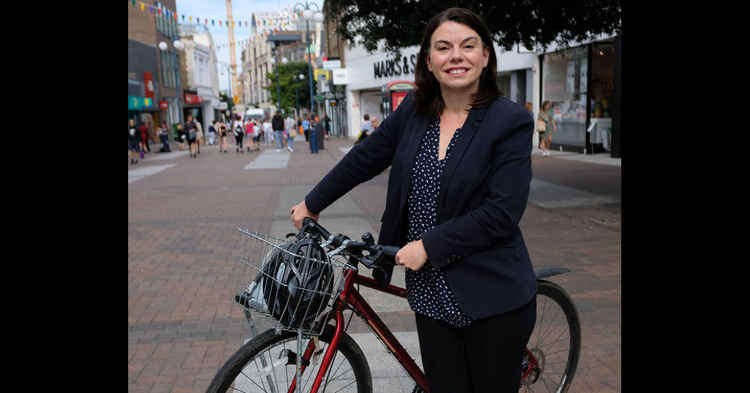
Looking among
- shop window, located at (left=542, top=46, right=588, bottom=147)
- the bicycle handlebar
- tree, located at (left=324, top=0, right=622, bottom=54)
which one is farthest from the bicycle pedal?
shop window, located at (left=542, top=46, right=588, bottom=147)

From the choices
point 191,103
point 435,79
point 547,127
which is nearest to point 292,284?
point 435,79

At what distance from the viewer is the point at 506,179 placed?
6.07 feet

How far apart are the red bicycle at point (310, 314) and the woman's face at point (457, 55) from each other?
60cm

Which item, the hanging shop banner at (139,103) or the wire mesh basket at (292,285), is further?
the hanging shop banner at (139,103)

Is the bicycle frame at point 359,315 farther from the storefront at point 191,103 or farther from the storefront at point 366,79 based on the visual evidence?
the storefront at point 191,103

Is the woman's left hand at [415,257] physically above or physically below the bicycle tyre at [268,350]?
above

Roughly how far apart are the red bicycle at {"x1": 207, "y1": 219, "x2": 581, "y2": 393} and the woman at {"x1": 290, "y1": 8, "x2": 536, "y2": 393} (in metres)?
0.17

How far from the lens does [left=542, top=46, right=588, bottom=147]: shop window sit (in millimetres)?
18609

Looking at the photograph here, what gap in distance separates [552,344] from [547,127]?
1812 centimetres

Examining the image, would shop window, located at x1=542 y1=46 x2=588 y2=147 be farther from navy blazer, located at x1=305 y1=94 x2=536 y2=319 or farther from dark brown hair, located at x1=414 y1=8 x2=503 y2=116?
navy blazer, located at x1=305 y1=94 x2=536 y2=319

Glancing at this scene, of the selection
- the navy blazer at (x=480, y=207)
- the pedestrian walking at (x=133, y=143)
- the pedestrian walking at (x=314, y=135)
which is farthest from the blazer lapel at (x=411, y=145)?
the pedestrian walking at (x=314, y=135)

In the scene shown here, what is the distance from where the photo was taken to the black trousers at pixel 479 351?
1.99m
